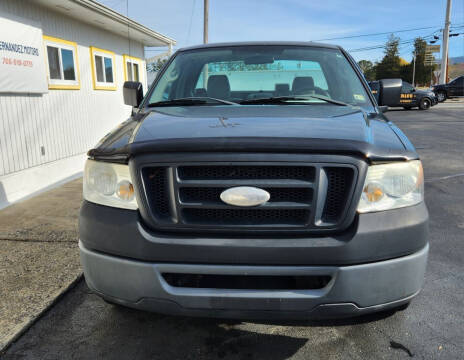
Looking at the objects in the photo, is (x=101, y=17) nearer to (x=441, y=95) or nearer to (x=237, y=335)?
(x=237, y=335)

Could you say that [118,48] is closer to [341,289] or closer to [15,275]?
[15,275]

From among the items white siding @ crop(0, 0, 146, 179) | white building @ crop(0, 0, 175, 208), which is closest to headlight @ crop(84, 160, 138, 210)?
white building @ crop(0, 0, 175, 208)

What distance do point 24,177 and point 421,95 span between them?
22.5m

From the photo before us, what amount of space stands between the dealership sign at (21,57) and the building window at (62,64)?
0.51 m

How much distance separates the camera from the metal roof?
23.3 feet

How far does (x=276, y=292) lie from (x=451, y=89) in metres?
32.6

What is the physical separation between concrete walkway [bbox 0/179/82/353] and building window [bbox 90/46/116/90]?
14.3 ft

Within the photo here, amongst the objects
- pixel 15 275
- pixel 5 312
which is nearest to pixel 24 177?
pixel 15 275

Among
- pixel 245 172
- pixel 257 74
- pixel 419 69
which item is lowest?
pixel 245 172

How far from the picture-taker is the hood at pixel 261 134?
186cm

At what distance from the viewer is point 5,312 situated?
279 cm

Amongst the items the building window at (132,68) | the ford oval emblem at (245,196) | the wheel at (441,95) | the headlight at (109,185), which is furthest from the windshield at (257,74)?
the wheel at (441,95)

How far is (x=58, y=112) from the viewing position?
7.45 m

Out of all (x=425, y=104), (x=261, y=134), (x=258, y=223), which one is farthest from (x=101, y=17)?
(x=425, y=104)
